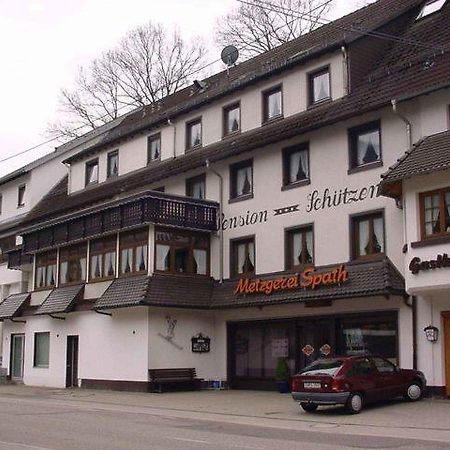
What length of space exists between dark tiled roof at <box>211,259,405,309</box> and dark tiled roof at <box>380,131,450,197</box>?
7.96 ft

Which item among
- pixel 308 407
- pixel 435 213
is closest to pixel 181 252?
pixel 308 407

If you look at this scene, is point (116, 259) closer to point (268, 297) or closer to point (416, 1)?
point (268, 297)

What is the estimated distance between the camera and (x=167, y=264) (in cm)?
2803

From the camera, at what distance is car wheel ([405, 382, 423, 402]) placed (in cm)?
2005

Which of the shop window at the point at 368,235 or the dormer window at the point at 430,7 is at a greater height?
the dormer window at the point at 430,7

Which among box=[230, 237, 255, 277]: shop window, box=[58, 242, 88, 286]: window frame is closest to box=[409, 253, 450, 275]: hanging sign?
box=[230, 237, 255, 277]: shop window

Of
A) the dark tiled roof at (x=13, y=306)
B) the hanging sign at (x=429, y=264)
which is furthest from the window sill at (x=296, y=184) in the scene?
the dark tiled roof at (x=13, y=306)

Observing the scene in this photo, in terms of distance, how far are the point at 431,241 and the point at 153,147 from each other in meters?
17.0

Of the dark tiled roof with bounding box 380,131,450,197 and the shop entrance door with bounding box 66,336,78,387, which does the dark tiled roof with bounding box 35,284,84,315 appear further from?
the dark tiled roof with bounding box 380,131,450,197

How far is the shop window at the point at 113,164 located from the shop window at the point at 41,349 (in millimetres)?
8111

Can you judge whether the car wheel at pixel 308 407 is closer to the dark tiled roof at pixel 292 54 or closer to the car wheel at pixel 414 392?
the car wheel at pixel 414 392

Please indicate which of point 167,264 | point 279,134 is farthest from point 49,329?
point 279,134

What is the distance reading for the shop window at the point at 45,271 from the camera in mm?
34156

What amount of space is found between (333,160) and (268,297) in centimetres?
515
